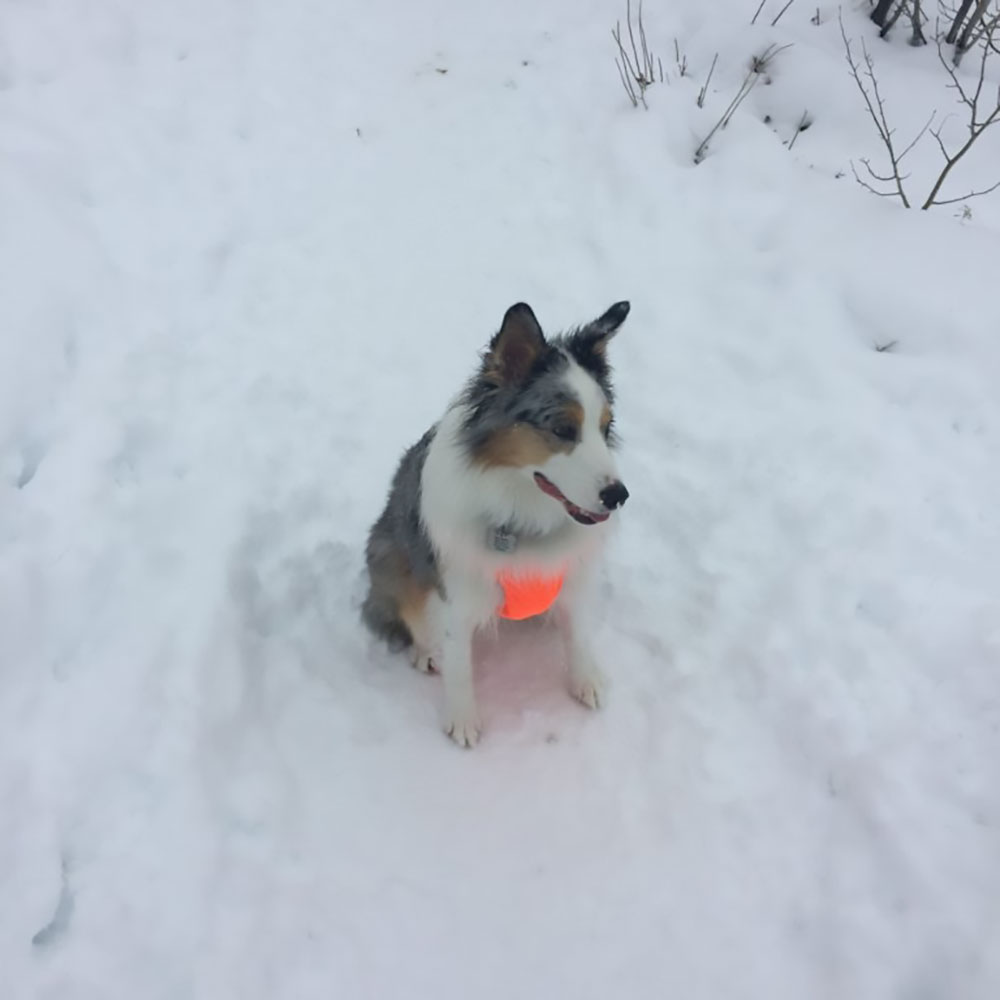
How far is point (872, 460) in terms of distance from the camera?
4.31 m

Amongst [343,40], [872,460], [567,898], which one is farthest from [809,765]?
[343,40]

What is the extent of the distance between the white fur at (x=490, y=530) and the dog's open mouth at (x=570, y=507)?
0.03 metres

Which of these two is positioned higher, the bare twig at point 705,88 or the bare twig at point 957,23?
the bare twig at point 957,23

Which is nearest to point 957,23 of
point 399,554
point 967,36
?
point 967,36

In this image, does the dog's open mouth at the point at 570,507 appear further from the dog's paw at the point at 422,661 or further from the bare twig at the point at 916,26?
the bare twig at the point at 916,26

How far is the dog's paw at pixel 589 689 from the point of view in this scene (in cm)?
369

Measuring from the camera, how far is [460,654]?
11.5 ft

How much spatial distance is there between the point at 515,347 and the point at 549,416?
0.91 ft

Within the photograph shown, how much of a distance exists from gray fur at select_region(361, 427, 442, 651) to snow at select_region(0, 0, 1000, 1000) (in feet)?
0.63

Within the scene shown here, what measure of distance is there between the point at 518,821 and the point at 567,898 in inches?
14.2

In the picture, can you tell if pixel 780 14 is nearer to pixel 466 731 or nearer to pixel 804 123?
pixel 804 123

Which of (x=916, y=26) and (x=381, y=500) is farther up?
(x=916, y=26)

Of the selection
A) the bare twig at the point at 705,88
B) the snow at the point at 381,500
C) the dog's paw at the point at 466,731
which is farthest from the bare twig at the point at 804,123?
the dog's paw at the point at 466,731

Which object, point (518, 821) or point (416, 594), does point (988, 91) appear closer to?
point (416, 594)
